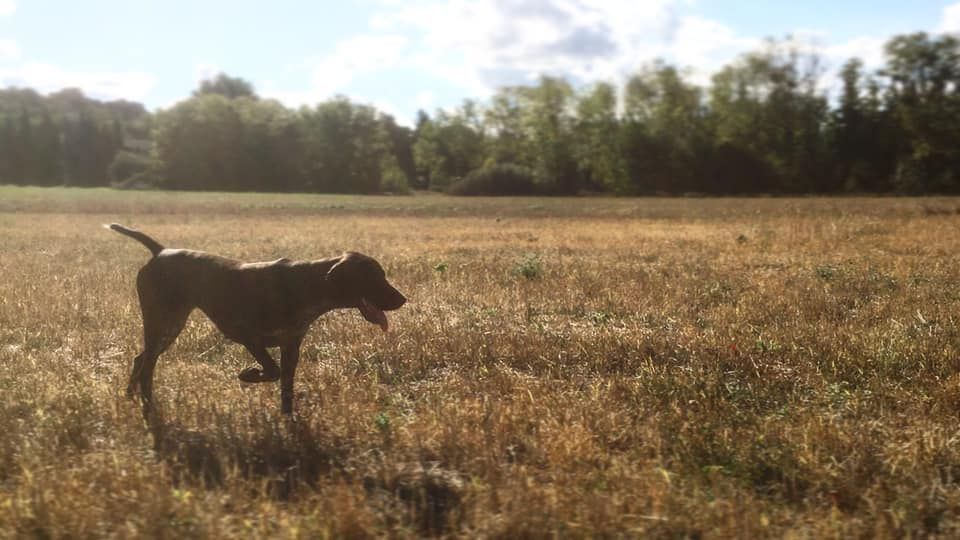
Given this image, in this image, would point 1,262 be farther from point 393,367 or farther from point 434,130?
point 434,130

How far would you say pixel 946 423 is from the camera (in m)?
5.65

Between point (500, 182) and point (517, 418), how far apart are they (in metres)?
76.1

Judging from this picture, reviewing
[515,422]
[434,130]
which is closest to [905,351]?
[515,422]

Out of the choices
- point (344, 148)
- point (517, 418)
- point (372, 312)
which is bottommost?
point (517, 418)

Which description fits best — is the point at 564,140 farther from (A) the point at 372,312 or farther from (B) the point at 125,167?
(A) the point at 372,312

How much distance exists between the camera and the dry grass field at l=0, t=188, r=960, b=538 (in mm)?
4219

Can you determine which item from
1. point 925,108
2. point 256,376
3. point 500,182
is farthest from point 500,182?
point 256,376

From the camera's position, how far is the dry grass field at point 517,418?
13.8 feet

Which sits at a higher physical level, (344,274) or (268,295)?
(344,274)

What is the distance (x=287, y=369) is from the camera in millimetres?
5797

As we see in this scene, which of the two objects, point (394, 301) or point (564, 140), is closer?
point (394, 301)

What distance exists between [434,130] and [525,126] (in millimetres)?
12893

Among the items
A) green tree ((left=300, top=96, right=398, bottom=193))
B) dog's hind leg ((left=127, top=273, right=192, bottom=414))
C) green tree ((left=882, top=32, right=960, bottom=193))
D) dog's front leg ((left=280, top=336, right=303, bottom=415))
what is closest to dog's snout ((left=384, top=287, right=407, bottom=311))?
dog's front leg ((left=280, top=336, right=303, bottom=415))

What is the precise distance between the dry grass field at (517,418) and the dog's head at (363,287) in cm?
83
